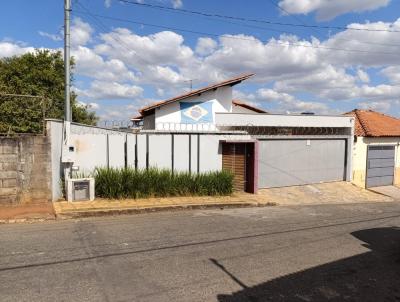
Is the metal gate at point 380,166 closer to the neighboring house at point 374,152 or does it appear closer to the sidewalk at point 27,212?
the neighboring house at point 374,152

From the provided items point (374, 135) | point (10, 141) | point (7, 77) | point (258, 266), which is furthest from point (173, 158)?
point (7, 77)

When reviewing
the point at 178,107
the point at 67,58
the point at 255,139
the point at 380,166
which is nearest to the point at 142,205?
the point at 67,58

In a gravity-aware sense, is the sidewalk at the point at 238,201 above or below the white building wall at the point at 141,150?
below

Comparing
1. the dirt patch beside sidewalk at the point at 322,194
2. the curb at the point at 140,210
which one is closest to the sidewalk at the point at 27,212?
the curb at the point at 140,210

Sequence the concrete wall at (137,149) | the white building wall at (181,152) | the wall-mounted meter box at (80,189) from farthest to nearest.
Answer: the white building wall at (181,152) → the concrete wall at (137,149) → the wall-mounted meter box at (80,189)

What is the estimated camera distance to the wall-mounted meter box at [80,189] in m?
11.9

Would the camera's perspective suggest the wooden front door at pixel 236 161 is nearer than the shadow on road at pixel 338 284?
No

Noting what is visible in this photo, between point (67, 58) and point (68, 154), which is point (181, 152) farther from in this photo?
point (67, 58)

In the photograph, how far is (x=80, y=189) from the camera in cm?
1214

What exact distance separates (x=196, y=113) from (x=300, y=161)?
5.71 meters

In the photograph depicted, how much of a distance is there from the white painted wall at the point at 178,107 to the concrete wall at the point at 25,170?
9.06m

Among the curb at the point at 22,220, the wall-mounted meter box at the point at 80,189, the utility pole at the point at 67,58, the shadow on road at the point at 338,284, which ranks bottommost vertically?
the shadow on road at the point at 338,284

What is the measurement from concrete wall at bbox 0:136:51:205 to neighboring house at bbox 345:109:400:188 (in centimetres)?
1588

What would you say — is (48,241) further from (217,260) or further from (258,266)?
(258,266)
